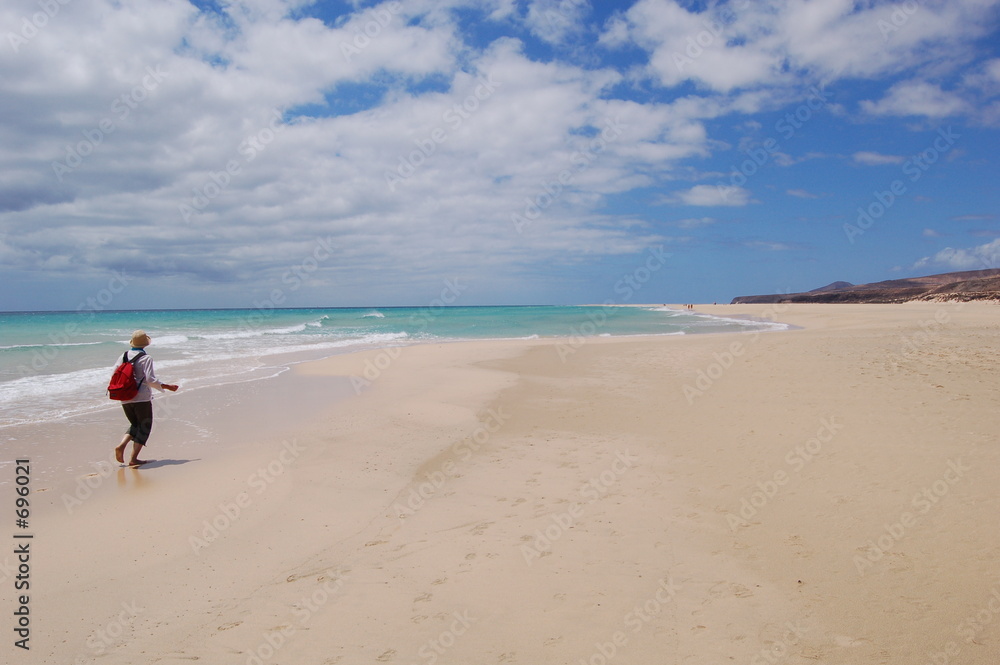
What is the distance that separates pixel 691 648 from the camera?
11.1 feet

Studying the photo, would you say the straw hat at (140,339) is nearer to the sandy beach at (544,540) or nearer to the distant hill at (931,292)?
the sandy beach at (544,540)

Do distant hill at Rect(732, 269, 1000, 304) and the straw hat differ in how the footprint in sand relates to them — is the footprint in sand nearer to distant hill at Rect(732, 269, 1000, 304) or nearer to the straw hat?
the straw hat

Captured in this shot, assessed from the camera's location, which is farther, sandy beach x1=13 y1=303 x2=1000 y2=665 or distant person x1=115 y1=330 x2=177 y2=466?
distant person x1=115 y1=330 x2=177 y2=466

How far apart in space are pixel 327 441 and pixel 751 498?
639 centimetres

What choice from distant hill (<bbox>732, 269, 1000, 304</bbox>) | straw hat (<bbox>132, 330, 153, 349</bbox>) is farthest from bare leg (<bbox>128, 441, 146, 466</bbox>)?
distant hill (<bbox>732, 269, 1000, 304</bbox>)

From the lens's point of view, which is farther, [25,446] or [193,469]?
[25,446]

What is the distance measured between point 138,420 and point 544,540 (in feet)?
20.4

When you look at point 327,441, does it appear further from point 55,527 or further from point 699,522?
point 699,522

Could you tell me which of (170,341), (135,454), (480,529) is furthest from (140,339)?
(170,341)

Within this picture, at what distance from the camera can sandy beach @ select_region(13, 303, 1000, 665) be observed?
11.6 feet

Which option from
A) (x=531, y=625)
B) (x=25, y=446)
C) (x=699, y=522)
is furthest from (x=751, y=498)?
(x=25, y=446)

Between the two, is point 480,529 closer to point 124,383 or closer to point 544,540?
point 544,540

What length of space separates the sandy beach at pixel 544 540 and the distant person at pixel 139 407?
1.33 ft

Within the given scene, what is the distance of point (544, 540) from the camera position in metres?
4.94
